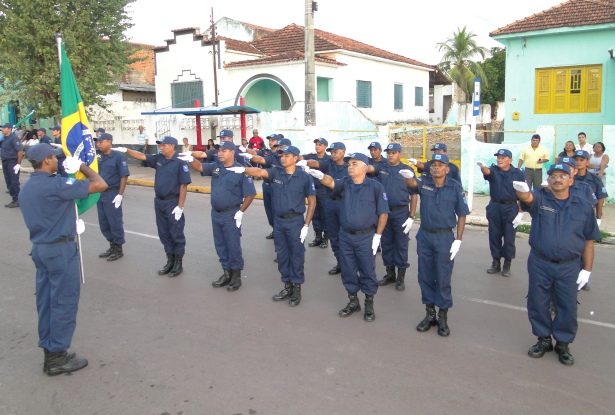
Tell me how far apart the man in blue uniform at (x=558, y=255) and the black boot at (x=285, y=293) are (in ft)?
9.14

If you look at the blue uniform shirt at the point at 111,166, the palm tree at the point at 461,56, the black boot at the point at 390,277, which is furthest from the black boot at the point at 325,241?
the palm tree at the point at 461,56

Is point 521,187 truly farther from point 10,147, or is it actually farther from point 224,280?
point 10,147

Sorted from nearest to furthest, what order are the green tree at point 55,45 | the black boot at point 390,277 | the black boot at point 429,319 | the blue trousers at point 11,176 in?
the black boot at point 429,319 < the black boot at point 390,277 < the blue trousers at point 11,176 < the green tree at point 55,45

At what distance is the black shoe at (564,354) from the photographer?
4.75m

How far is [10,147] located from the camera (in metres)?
12.7

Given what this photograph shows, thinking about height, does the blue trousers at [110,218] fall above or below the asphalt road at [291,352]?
above

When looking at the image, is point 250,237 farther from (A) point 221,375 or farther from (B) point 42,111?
(B) point 42,111

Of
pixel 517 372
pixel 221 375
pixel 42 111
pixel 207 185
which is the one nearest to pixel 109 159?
pixel 221 375

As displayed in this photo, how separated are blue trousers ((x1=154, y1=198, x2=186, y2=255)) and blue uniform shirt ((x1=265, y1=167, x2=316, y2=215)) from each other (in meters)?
1.80

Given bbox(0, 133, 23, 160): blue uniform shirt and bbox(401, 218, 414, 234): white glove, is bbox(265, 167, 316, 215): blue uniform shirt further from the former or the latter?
bbox(0, 133, 23, 160): blue uniform shirt

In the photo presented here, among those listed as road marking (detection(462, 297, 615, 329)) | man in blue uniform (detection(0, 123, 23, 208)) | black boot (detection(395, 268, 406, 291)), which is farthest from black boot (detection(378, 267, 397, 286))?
man in blue uniform (detection(0, 123, 23, 208))

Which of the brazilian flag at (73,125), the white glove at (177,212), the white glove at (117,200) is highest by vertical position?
the brazilian flag at (73,125)

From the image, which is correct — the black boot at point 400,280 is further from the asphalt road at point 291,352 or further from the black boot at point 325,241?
the black boot at point 325,241

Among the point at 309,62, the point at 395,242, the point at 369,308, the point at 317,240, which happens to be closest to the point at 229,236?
the point at 369,308
